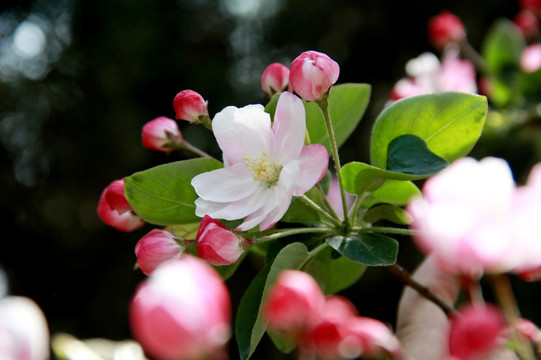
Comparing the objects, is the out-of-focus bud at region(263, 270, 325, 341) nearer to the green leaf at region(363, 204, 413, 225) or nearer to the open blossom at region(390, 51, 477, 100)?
the green leaf at region(363, 204, 413, 225)

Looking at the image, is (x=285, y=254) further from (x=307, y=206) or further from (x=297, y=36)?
(x=297, y=36)

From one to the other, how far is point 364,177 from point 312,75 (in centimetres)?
12

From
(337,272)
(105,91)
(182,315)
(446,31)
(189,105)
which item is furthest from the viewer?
(105,91)

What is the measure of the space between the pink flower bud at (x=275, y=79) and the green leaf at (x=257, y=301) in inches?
8.5

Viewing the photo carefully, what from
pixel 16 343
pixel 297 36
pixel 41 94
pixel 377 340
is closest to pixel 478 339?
pixel 377 340

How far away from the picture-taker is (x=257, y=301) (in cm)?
55

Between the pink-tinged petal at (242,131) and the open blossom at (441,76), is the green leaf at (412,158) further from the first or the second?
the open blossom at (441,76)

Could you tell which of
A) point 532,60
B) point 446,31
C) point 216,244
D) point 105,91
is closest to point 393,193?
point 216,244

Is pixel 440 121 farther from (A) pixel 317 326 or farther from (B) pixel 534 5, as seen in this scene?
(B) pixel 534 5

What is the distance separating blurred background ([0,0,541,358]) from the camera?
80.7 inches

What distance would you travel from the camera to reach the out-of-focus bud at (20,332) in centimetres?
28

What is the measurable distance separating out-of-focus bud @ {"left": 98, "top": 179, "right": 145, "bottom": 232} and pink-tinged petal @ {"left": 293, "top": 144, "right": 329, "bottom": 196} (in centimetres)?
21

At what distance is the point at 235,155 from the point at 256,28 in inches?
72.0

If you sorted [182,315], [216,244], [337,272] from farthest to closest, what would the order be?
[337,272] → [216,244] → [182,315]
